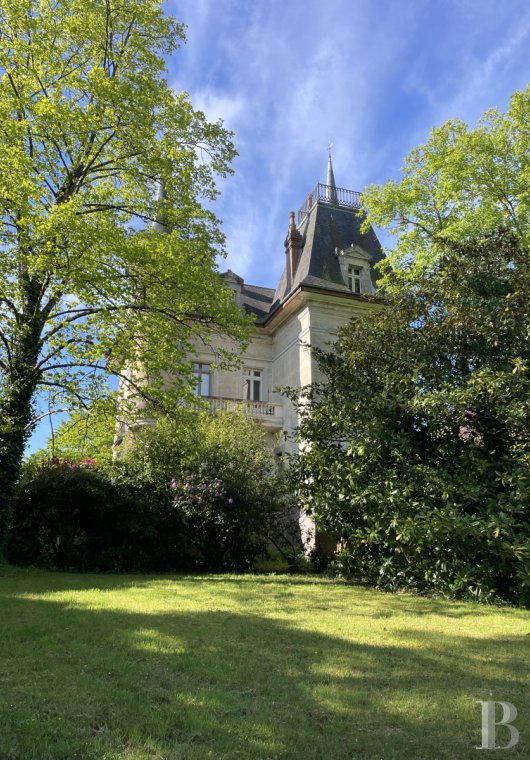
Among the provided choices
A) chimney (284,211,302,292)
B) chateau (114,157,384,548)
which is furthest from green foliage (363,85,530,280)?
chimney (284,211,302,292)

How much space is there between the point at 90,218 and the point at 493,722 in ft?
38.7

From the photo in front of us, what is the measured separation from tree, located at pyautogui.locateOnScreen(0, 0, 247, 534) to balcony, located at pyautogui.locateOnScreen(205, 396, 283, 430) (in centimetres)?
658

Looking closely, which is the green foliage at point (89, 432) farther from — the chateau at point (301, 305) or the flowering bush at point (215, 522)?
the chateau at point (301, 305)

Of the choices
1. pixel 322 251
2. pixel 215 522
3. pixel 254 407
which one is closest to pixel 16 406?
pixel 215 522

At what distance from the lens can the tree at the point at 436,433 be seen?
7762 mm

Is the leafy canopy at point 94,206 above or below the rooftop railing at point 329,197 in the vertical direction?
below

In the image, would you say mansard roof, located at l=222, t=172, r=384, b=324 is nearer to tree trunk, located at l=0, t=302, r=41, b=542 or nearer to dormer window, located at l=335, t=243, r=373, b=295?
dormer window, located at l=335, t=243, r=373, b=295

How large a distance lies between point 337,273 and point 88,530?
49.7 feet

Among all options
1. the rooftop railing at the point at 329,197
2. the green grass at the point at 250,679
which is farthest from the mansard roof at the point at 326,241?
the green grass at the point at 250,679

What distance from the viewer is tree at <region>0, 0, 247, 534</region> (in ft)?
36.4

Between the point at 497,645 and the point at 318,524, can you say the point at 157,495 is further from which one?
the point at 497,645

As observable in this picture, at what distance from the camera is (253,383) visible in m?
23.7

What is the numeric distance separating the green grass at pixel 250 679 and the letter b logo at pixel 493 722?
0.16 ft

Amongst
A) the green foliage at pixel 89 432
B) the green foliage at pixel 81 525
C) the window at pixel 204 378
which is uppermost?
the window at pixel 204 378
